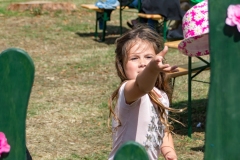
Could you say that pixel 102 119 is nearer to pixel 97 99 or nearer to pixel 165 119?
pixel 97 99

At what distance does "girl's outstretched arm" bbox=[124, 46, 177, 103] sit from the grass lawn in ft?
7.70

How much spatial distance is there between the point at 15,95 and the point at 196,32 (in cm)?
221

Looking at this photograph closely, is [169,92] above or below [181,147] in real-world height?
above

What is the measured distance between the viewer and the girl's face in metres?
2.60

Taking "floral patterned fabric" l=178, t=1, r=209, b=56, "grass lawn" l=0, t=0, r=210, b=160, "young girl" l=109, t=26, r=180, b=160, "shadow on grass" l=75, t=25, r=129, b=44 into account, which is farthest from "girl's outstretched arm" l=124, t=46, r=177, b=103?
"shadow on grass" l=75, t=25, r=129, b=44

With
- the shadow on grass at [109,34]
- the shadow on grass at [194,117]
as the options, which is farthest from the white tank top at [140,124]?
the shadow on grass at [109,34]

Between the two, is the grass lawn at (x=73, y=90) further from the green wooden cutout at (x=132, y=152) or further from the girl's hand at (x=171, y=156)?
the green wooden cutout at (x=132, y=152)

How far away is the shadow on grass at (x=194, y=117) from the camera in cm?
538

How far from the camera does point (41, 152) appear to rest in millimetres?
4852

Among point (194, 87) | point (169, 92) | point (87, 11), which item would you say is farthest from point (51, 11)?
point (169, 92)

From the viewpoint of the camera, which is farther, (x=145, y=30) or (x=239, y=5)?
(x=145, y=30)

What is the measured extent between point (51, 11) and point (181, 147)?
7470mm

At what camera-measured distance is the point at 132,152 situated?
190cm

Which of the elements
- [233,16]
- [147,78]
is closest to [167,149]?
[147,78]
